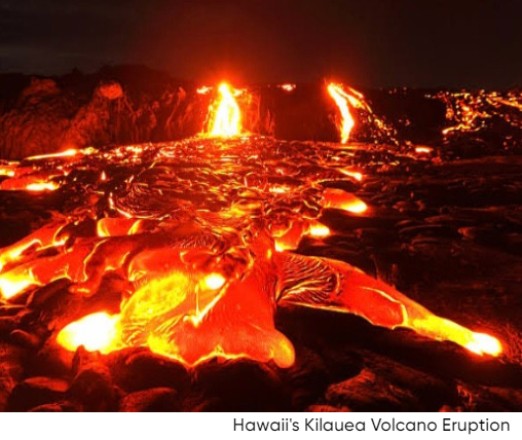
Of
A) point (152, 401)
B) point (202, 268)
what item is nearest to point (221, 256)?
point (202, 268)

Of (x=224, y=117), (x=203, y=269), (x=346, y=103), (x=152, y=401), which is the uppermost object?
(x=346, y=103)

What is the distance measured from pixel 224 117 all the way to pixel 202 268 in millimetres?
6442

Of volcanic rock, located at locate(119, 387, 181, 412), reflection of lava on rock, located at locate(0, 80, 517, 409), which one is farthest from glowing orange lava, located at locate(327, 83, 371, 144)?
volcanic rock, located at locate(119, 387, 181, 412)

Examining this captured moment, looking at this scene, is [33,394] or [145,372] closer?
[33,394]

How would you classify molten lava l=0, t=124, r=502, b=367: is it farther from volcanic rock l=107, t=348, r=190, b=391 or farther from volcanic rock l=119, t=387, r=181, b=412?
volcanic rock l=119, t=387, r=181, b=412

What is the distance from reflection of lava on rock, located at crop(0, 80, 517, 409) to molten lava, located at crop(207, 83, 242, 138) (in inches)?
82.4

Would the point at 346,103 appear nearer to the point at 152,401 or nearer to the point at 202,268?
the point at 202,268

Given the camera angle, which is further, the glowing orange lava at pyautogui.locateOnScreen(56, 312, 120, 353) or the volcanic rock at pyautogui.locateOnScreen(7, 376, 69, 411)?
the glowing orange lava at pyautogui.locateOnScreen(56, 312, 120, 353)

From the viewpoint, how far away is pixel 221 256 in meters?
3.15

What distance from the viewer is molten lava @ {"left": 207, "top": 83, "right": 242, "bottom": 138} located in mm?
8969

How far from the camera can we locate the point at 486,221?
16.0 ft

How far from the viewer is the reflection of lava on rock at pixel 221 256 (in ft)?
8.79

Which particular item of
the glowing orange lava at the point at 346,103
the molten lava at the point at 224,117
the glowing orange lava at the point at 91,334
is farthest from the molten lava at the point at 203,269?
the glowing orange lava at the point at 346,103

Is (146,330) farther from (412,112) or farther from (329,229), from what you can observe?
(412,112)
